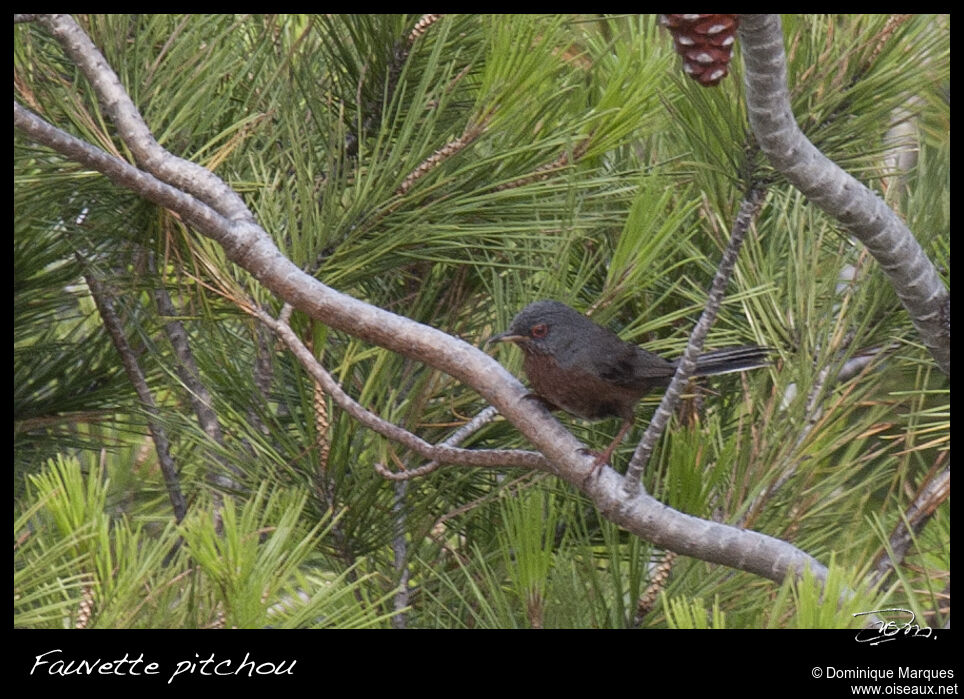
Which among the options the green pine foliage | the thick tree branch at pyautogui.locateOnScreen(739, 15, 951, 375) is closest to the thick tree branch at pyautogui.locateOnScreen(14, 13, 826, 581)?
the green pine foliage

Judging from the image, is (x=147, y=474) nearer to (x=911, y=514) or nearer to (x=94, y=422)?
(x=94, y=422)

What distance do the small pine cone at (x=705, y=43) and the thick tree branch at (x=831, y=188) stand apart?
0.11 feet

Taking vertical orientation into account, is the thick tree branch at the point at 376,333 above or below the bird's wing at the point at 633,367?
below

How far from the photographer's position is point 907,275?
1.46m

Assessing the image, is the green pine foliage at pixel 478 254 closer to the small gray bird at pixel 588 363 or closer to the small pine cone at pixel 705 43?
the small gray bird at pixel 588 363

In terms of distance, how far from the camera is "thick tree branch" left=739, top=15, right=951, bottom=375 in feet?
3.86

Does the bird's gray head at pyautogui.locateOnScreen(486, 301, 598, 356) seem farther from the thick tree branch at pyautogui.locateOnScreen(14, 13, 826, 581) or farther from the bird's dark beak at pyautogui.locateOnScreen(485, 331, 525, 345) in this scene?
the thick tree branch at pyautogui.locateOnScreen(14, 13, 826, 581)

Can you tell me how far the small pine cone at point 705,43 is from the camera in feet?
3.95

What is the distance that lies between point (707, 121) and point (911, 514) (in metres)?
0.65
